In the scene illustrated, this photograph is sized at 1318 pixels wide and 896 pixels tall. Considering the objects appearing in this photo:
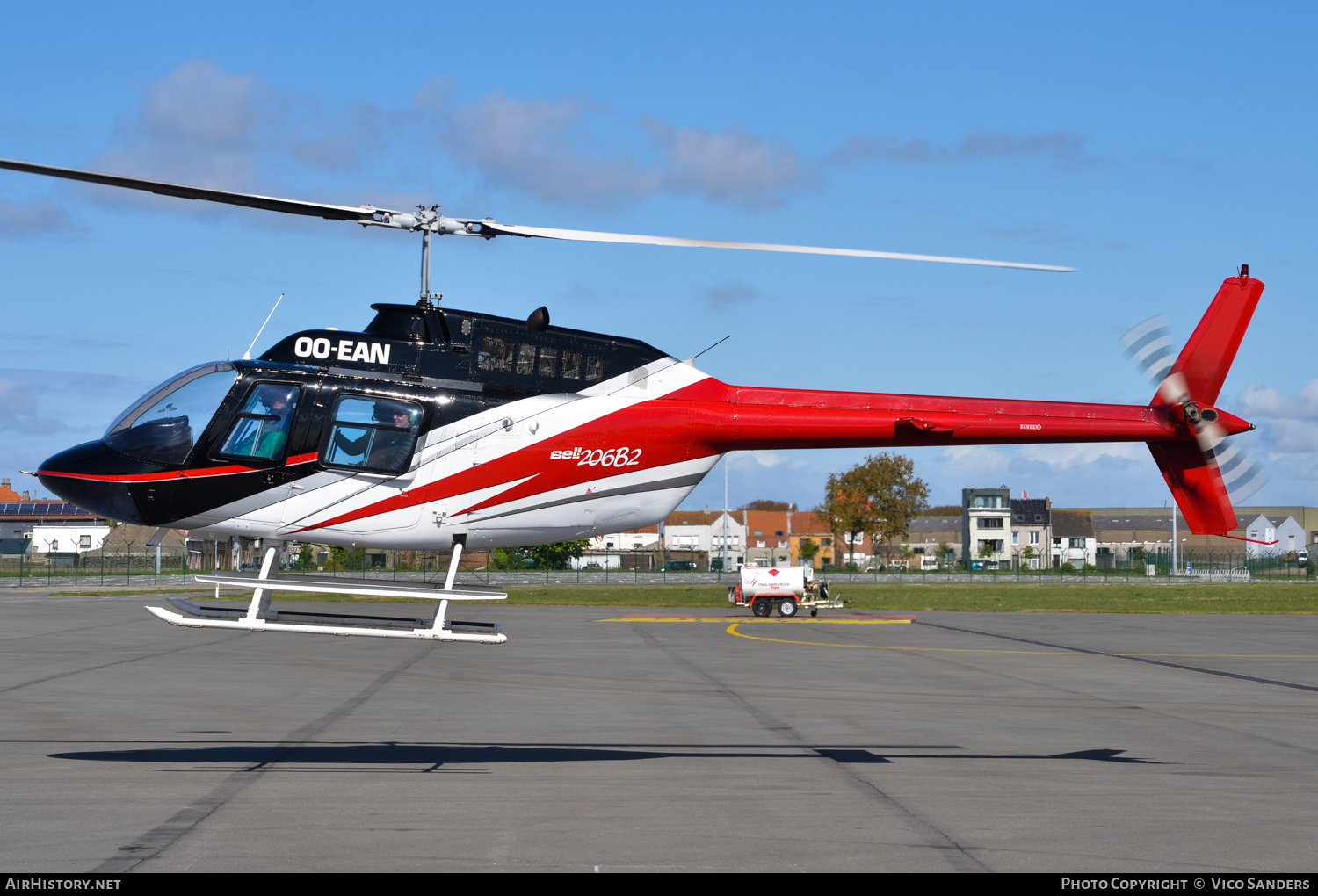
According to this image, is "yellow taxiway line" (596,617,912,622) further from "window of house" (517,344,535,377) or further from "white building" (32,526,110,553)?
"white building" (32,526,110,553)

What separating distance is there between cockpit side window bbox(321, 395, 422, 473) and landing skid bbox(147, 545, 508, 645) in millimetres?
1278

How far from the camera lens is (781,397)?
1327 cm

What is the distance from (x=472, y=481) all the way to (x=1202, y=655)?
963 inches

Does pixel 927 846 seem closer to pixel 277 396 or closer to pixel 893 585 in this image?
pixel 277 396

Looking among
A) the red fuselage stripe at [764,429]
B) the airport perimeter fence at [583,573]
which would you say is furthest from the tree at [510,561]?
the red fuselage stripe at [764,429]

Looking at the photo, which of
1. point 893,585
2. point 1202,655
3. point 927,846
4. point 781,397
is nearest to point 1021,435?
point 781,397

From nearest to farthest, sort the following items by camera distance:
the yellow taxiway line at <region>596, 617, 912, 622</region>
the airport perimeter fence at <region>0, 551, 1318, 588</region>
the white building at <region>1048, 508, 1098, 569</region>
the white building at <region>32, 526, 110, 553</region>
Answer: the yellow taxiway line at <region>596, 617, 912, 622</region>, the airport perimeter fence at <region>0, 551, 1318, 588</region>, the white building at <region>32, 526, 110, 553</region>, the white building at <region>1048, 508, 1098, 569</region>

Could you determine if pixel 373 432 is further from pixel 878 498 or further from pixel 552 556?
pixel 878 498

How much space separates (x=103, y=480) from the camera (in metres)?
12.1

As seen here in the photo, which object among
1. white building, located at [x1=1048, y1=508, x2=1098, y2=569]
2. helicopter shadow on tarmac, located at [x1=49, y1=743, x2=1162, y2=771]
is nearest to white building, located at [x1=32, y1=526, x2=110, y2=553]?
helicopter shadow on tarmac, located at [x1=49, y1=743, x2=1162, y2=771]

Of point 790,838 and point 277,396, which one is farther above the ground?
point 277,396

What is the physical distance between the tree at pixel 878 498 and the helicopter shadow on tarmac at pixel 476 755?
9927 centimetres

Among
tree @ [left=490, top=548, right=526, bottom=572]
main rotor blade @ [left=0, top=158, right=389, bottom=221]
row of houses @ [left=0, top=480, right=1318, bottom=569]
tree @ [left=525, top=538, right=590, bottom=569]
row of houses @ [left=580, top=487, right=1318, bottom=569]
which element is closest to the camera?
main rotor blade @ [left=0, top=158, right=389, bottom=221]

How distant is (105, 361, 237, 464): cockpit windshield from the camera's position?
39.9ft
